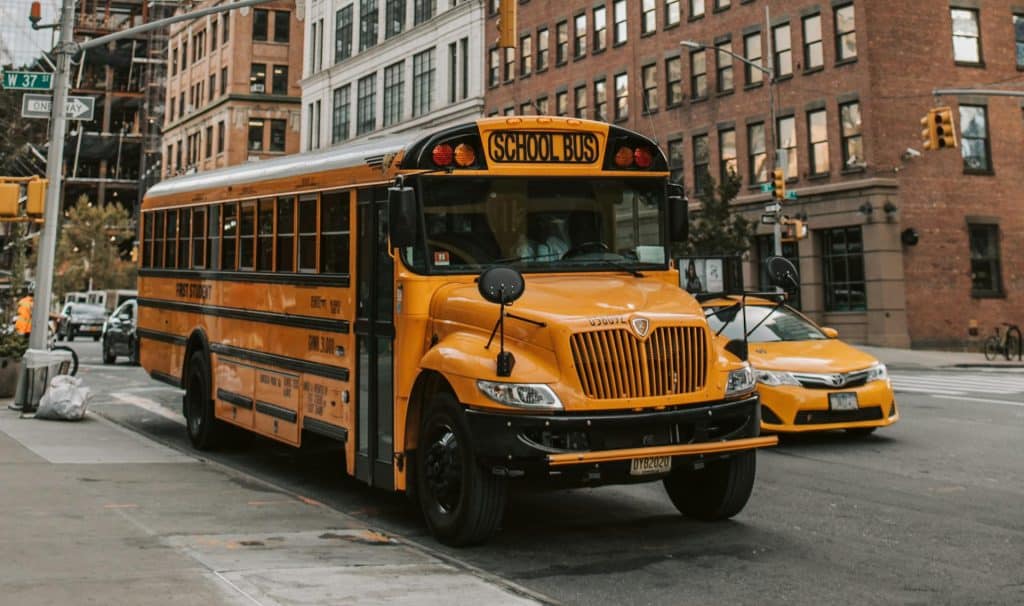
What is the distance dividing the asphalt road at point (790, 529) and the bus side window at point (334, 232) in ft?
6.70

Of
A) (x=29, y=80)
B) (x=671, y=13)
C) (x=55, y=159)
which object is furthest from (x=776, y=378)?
(x=671, y=13)

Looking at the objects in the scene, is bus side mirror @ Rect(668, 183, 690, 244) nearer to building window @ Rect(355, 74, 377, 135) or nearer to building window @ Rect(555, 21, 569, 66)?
building window @ Rect(555, 21, 569, 66)

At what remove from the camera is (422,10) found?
56.1 metres

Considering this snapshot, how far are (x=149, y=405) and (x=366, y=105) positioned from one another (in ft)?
151

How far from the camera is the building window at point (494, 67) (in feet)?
167

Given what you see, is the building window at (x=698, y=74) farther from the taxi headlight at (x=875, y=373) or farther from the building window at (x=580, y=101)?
the taxi headlight at (x=875, y=373)

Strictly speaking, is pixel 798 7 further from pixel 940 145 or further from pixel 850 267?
pixel 940 145

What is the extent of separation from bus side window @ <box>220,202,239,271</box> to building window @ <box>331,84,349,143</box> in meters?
52.6

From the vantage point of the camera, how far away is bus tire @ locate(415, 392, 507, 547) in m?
6.57

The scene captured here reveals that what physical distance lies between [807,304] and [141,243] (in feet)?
87.3

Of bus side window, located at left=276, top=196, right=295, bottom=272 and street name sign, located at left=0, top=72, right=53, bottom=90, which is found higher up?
street name sign, located at left=0, top=72, right=53, bottom=90

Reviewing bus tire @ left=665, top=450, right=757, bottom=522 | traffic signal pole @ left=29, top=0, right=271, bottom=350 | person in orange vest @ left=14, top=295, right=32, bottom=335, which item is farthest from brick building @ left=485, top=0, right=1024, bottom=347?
bus tire @ left=665, top=450, right=757, bottom=522

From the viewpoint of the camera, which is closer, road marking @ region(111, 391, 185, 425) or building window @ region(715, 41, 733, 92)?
road marking @ region(111, 391, 185, 425)

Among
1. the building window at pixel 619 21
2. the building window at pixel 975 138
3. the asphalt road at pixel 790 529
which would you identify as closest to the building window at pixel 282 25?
the building window at pixel 619 21
